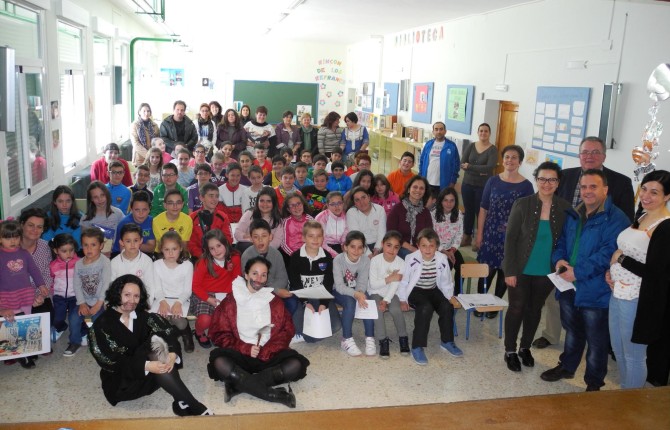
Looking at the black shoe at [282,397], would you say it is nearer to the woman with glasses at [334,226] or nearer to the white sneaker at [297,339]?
the white sneaker at [297,339]

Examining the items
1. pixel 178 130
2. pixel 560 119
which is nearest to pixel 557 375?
pixel 560 119

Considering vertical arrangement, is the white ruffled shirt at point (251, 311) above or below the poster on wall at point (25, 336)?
above

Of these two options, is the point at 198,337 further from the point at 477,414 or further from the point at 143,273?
the point at 477,414

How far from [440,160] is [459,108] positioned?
193 centimetres

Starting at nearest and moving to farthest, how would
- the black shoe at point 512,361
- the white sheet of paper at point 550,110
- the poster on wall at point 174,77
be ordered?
the black shoe at point 512,361 < the white sheet of paper at point 550,110 < the poster on wall at point 174,77

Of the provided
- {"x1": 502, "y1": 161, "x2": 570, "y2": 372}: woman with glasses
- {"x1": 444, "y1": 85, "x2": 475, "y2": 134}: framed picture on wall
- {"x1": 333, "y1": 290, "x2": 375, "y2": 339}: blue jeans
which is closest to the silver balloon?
{"x1": 502, "y1": 161, "x2": 570, "y2": 372}: woman with glasses

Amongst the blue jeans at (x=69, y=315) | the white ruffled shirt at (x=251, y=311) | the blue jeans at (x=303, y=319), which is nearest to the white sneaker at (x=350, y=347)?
the blue jeans at (x=303, y=319)

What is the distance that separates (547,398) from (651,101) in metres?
3.82

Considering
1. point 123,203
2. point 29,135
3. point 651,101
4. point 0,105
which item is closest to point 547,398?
point 0,105

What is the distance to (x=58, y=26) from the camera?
20.8ft

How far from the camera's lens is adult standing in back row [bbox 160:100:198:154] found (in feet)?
25.4

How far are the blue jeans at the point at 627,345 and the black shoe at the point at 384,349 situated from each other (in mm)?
1525

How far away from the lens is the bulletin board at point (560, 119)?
571 cm

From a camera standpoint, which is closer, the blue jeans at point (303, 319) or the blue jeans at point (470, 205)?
the blue jeans at point (303, 319)
